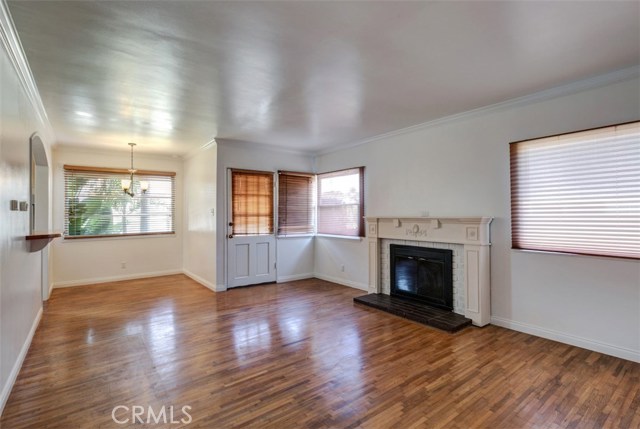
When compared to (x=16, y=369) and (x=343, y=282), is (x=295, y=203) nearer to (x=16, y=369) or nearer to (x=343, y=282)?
(x=343, y=282)

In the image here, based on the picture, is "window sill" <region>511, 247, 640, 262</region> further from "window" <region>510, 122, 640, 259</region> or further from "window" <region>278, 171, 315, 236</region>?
"window" <region>278, 171, 315, 236</region>

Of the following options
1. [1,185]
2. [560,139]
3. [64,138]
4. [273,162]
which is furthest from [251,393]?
[64,138]

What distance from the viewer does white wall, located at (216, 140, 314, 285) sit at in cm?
549

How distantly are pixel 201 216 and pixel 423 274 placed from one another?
164 inches

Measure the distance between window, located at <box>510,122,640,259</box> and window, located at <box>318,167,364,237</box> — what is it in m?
2.50

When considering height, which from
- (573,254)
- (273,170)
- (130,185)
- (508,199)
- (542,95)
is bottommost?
(573,254)

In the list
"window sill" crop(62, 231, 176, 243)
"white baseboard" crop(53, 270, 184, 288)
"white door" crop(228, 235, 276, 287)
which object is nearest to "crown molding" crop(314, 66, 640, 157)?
"white door" crop(228, 235, 276, 287)

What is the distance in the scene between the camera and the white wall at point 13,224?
2.26m

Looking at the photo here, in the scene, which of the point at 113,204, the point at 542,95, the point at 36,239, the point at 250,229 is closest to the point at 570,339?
the point at 542,95

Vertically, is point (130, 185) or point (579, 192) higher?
point (130, 185)

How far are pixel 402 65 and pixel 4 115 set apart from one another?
309 centimetres

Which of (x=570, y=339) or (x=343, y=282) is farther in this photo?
(x=343, y=282)

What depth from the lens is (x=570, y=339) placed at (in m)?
3.24

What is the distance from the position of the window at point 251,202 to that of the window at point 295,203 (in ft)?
0.73
